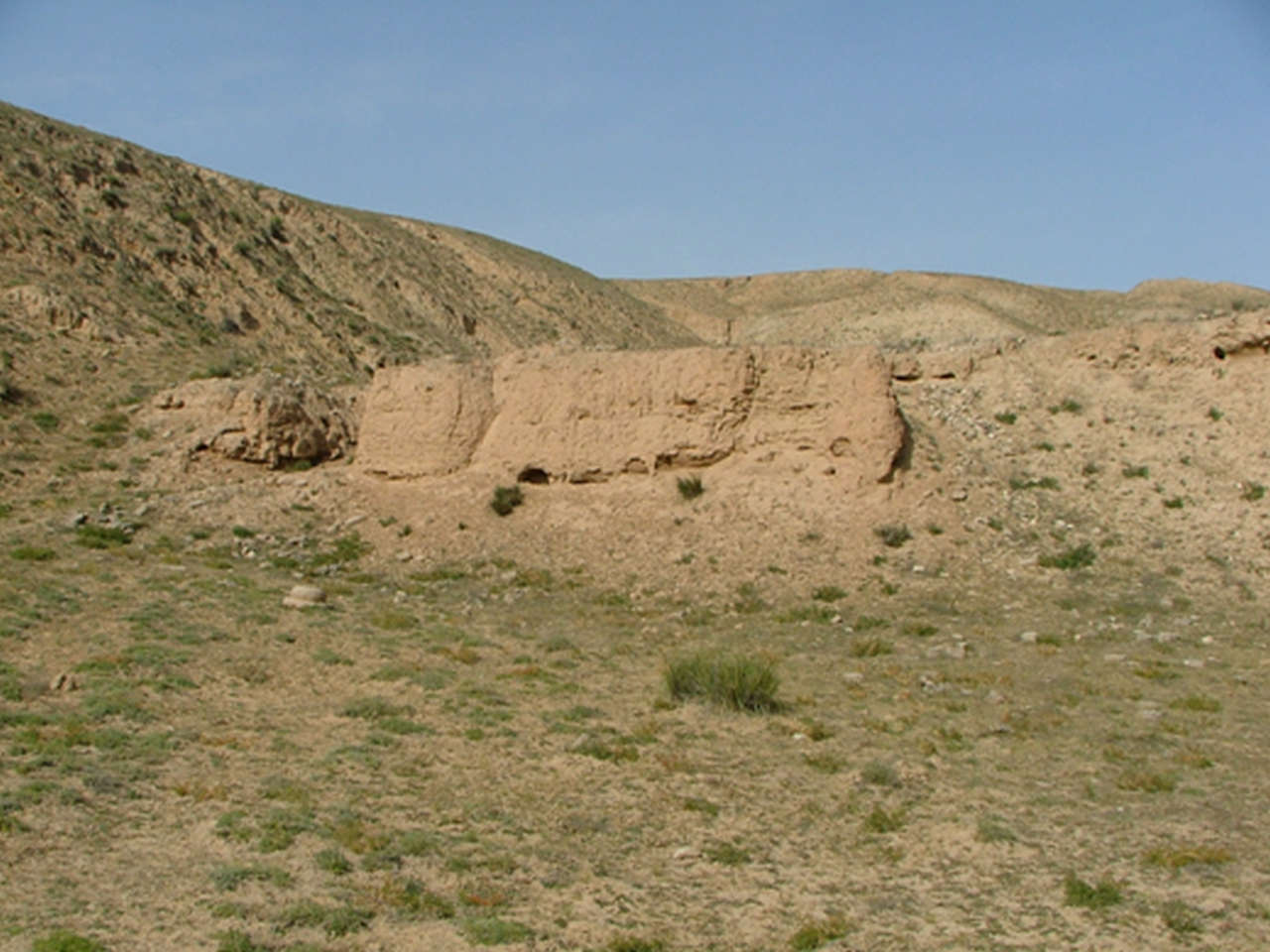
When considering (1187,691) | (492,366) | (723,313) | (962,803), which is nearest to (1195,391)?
(1187,691)

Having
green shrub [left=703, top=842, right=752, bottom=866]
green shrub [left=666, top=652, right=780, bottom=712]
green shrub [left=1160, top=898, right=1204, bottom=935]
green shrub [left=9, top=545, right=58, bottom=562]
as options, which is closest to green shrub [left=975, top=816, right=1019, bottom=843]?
green shrub [left=1160, top=898, right=1204, bottom=935]

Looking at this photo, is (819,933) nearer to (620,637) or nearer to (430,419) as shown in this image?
(620,637)

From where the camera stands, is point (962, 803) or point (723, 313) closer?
point (962, 803)

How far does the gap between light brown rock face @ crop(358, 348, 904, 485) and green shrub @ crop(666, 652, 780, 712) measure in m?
7.15

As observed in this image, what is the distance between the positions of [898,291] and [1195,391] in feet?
160

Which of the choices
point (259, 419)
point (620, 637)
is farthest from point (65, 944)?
point (259, 419)

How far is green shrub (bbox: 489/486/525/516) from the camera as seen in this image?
19.7 m

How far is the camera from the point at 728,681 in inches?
472

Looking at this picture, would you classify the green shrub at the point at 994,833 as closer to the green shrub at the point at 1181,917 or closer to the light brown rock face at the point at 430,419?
the green shrub at the point at 1181,917

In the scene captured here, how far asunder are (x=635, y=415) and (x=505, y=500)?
2517 millimetres

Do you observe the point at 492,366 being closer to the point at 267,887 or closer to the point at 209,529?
the point at 209,529

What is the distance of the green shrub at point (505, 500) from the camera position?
1969cm

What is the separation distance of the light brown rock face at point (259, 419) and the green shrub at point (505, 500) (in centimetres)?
429

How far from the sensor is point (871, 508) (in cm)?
1852
